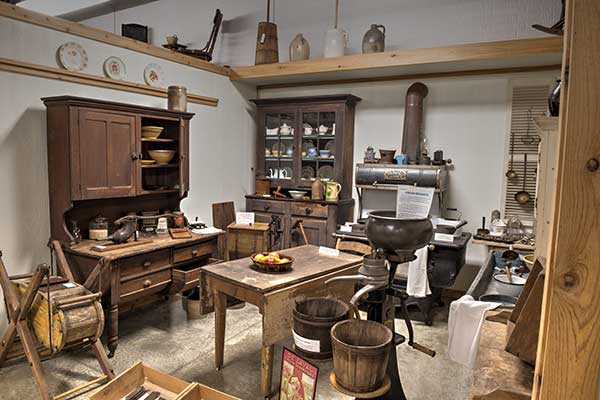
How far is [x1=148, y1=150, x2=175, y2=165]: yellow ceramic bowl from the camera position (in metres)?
3.90

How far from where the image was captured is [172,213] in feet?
13.3

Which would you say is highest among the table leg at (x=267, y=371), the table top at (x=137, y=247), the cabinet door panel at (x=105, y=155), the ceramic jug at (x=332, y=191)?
the cabinet door panel at (x=105, y=155)

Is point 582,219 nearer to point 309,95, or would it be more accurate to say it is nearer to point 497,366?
point 497,366

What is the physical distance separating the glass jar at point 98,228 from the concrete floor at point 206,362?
84cm

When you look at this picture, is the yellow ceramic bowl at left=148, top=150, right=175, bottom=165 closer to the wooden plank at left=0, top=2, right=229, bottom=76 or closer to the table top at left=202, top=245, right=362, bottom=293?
the wooden plank at left=0, top=2, right=229, bottom=76

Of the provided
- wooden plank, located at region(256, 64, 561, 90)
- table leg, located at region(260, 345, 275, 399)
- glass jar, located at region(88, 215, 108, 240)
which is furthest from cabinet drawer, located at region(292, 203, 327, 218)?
table leg, located at region(260, 345, 275, 399)

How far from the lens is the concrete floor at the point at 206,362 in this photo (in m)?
2.73

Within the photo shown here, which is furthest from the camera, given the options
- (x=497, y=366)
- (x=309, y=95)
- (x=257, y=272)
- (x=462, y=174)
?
(x=309, y=95)

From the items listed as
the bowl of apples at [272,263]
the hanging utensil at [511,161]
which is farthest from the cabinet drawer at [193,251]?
the hanging utensil at [511,161]

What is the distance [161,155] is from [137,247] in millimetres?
985

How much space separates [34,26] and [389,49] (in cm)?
340

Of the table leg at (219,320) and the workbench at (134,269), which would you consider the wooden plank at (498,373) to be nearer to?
the table leg at (219,320)

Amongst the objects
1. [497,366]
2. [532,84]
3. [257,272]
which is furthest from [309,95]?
[497,366]

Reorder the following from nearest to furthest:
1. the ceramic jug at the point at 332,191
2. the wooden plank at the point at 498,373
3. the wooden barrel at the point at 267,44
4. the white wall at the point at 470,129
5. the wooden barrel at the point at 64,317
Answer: the wooden plank at the point at 498,373, the wooden barrel at the point at 64,317, the white wall at the point at 470,129, the ceramic jug at the point at 332,191, the wooden barrel at the point at 267,44
